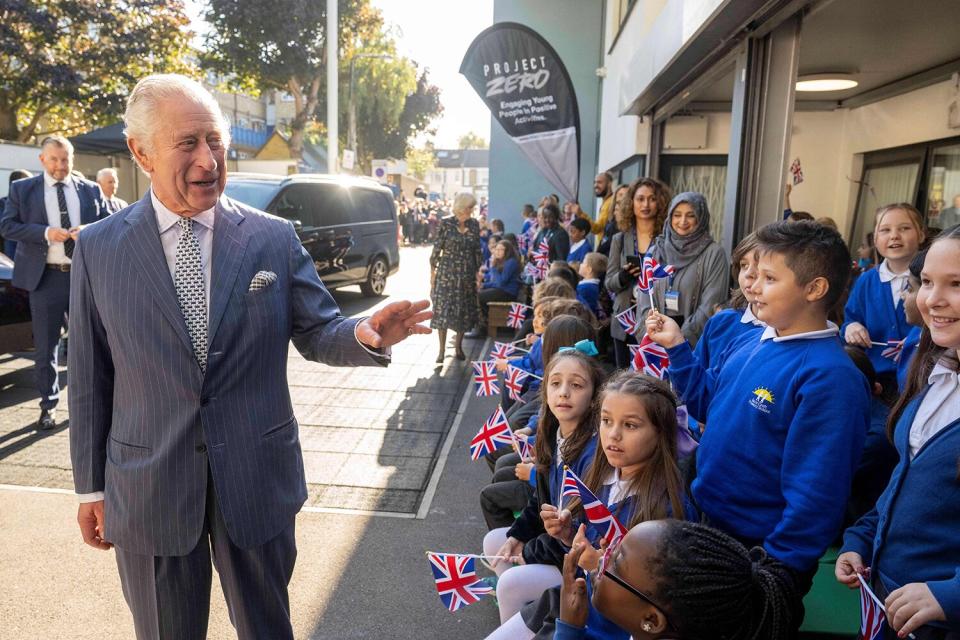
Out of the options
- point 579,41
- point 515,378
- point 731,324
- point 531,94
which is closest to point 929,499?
point 731,324

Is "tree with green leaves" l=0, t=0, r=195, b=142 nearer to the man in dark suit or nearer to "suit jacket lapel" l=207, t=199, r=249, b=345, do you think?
the man in dark suit

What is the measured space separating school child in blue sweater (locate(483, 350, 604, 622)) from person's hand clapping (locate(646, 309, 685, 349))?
0.36m

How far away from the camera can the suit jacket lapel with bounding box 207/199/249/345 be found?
6.34ft

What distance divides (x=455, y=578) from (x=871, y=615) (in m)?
1.29

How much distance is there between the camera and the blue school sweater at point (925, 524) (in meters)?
1.64

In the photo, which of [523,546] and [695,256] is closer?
[523,546]

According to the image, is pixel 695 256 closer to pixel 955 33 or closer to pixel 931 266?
pixel 931 266

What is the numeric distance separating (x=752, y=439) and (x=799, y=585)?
41cm

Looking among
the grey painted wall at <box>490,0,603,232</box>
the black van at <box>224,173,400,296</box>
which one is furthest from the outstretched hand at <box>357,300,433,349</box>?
the grey painted wall at <box>490,0,603,232</box>

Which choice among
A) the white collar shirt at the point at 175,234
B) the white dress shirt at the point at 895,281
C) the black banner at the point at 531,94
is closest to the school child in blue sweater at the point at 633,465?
the white collar shirt at the point at 175,234

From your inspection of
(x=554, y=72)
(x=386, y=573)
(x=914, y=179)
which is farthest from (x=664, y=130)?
(x=386, y=573)

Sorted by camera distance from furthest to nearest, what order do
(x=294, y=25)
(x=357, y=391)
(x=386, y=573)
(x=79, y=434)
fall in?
(x=294, y=25), (x=357, y=391), (x=386, y=573), (x=79, y=434)

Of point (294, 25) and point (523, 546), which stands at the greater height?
point (294, 25)

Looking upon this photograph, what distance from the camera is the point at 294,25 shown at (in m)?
27.0
